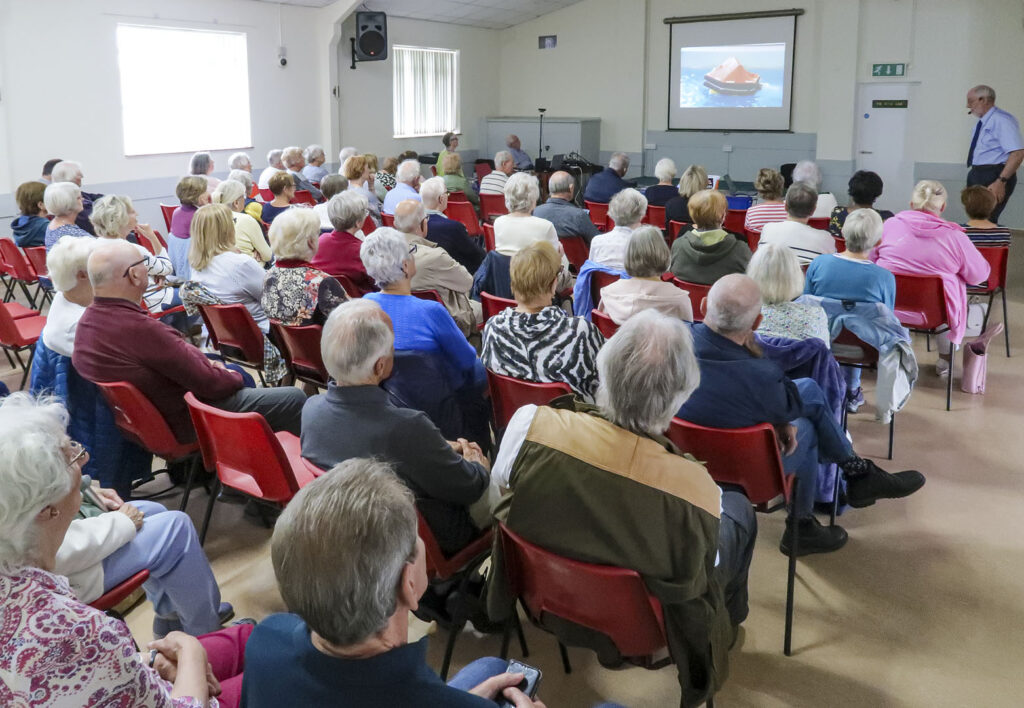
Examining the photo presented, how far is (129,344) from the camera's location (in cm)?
302

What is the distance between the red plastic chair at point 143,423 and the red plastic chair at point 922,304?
3650mm

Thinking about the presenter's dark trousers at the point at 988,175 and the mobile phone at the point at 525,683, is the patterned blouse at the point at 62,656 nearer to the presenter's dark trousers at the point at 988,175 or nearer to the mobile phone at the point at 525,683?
the mobile phone at the point at 525,683

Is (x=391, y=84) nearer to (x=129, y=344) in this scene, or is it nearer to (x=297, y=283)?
(x=297, y=283)

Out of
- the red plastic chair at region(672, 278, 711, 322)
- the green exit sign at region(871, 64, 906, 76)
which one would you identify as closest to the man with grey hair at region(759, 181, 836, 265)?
the red plastic chair at region(672, 278, 711, 322)

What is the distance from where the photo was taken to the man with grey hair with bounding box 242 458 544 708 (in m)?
1.22

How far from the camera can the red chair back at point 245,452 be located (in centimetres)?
260

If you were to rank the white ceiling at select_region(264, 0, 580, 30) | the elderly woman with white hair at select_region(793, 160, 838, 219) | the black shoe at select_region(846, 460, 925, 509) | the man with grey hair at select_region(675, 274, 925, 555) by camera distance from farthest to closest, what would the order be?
1. the white ceiling at select_region(264, 0, 580, 30)
2. the elderly woman with white hair at select_region(793, 160, 838, 219)
3. the black shoe at select_region(846, 460, 925, 509)
4. the man with grey hair at select_region(675, 274, 925, 555)

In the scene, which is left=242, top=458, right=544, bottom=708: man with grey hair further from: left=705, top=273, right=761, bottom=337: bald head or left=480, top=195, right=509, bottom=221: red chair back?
left=480, top=195, right=509, bottom=221: red chair back

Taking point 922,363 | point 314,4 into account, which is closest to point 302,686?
point 922,363

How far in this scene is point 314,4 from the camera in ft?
36.7

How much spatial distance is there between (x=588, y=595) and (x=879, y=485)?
A: 5.94ft

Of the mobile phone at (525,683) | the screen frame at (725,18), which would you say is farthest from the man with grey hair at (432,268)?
the screen frame at (725,18)

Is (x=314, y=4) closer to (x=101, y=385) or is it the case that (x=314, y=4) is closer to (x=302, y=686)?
(x=101, y=385)

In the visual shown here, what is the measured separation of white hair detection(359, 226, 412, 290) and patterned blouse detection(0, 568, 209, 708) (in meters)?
2.10
